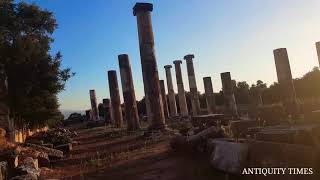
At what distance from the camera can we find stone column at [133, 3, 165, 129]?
17531 millimetres

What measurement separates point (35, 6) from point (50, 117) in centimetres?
591

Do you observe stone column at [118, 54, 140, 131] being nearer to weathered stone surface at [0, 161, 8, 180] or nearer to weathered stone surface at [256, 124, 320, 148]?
weathered stone surface at [0, 161, 8, 180]

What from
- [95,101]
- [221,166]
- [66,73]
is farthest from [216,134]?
[95,101]

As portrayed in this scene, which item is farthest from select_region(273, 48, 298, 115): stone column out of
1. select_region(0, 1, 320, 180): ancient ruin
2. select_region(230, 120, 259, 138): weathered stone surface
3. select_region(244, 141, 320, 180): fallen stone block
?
select_region(244, 141, 320, 180): fallen stone block

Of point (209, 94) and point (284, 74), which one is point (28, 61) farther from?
point (209, 94)

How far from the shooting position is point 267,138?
6.87m

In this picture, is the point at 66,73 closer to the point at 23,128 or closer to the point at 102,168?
the point at 23,128

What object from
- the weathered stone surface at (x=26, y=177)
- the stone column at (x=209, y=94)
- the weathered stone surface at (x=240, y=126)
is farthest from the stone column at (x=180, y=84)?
the weathered stone surface at (x=26, y=177)

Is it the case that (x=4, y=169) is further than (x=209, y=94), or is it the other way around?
(x=209, y=94)

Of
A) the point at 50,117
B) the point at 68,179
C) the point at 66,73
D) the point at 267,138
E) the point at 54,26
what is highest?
the point at 54,26

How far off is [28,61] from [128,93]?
7.12 metres

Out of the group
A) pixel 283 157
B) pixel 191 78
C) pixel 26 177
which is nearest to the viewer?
pixel 283 157

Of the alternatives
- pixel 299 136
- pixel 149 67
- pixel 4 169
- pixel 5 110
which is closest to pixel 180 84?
pixel 149 67

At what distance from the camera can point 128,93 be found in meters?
23.2
